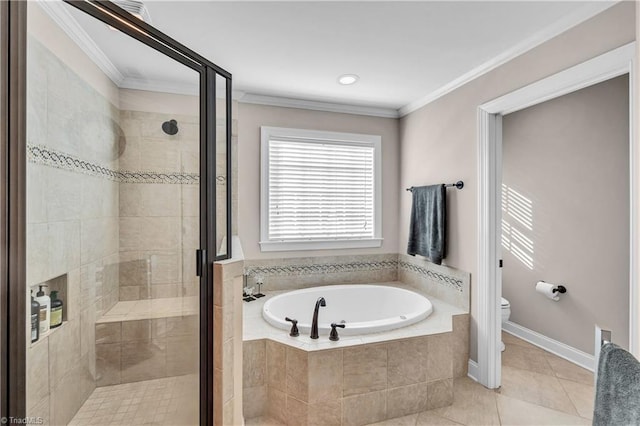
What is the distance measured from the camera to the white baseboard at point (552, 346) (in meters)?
2.76

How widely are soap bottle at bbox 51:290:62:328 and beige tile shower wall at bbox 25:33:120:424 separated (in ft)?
0.08

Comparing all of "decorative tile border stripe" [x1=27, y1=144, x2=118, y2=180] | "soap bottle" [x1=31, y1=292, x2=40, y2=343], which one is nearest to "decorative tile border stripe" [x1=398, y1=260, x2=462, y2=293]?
"decorative tile border stripe" [x1=27, y1=144, x2=118, y2=180]

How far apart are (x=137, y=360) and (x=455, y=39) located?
2427mm

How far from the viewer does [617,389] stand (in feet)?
2.61

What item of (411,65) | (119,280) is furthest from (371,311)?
(119,280)

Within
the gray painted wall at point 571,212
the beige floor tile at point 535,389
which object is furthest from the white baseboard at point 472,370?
the gray painted wall at point 571,212

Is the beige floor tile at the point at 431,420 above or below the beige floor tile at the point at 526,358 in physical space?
below

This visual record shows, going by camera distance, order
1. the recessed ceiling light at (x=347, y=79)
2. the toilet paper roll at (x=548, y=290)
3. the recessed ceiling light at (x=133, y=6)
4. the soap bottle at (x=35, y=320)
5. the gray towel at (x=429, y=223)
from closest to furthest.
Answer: the soap bottle at (x=35, y=320), the recessed ceiling light at (x=133, y=6), the recessed ceiling light at (x=347, y=79), the gray towel at (x=429, y=223), the toilet paper roll at (x=548, y=290)

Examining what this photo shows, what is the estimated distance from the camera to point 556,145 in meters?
3.05

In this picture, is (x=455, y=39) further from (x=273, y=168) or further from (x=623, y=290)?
(x=623, y=290)

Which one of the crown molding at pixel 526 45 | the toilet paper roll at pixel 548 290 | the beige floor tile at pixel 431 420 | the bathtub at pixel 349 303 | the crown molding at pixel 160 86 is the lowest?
the beige floor tile at pixel 431 420

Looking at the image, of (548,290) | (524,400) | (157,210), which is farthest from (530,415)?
(157,210)

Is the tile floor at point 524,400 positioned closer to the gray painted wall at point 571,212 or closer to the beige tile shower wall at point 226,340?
the gray painted wall at point 571,212

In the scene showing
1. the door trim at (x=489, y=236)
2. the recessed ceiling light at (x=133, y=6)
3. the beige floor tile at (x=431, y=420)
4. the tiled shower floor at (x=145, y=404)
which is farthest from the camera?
the door trim at (x=489, y=236)
